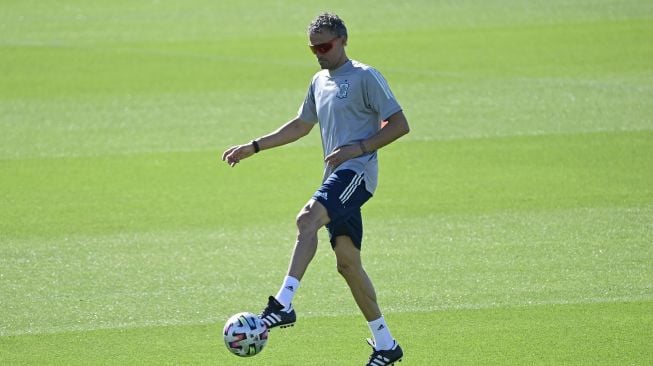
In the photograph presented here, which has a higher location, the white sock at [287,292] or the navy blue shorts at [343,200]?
the navy blue shorts at [343,200]

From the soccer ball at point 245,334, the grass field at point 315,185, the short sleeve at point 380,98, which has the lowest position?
the grass field at point 315,185

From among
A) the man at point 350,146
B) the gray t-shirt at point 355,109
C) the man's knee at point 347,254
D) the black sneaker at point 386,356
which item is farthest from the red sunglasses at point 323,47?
the black sneaker at point 386,356

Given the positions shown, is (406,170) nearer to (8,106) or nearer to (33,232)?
(33,232)

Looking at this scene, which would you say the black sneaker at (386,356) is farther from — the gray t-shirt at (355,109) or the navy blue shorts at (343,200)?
A: the gray t-shirt at (355,109)

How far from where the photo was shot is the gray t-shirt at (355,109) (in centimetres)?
840

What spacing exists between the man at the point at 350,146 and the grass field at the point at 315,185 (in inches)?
22.9

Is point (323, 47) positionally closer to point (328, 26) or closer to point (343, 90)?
point (328, 26)

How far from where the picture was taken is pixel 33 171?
15.1 meters

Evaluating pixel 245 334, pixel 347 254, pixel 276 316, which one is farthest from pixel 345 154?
pixel 245 334

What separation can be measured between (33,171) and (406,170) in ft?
15.3

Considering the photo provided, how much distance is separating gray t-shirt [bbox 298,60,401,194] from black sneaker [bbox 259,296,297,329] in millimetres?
1177

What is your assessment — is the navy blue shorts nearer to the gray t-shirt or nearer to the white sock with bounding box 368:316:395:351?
the gray t-shirt

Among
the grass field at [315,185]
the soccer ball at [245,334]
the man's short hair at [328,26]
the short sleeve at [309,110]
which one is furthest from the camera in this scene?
the grass field at [315,185]

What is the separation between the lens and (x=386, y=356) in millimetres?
8406
